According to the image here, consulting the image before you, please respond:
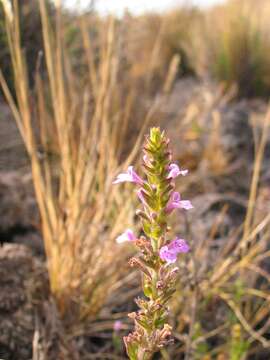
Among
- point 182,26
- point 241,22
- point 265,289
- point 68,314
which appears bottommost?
point 68,314

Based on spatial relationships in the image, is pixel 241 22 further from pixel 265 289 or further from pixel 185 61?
pixel 265 289

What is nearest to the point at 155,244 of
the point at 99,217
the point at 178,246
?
the point at 178,246

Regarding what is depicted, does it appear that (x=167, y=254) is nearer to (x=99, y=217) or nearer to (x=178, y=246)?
(x=178, y=246)

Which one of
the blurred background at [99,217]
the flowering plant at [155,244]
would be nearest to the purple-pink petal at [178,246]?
the flowering plant at [155,244]

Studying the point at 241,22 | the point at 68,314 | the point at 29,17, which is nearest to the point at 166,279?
the point at 68,314

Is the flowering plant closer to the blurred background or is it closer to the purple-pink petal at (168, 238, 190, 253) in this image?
the purple-pink petal at (168, 238, 190, 253)

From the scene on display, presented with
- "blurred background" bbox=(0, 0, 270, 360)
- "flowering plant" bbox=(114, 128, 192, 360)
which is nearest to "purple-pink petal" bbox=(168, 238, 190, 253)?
"flowering plant" bbox=(114, 128, 192, 360)

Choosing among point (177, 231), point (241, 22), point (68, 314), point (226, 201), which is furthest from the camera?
point (241, 22)
